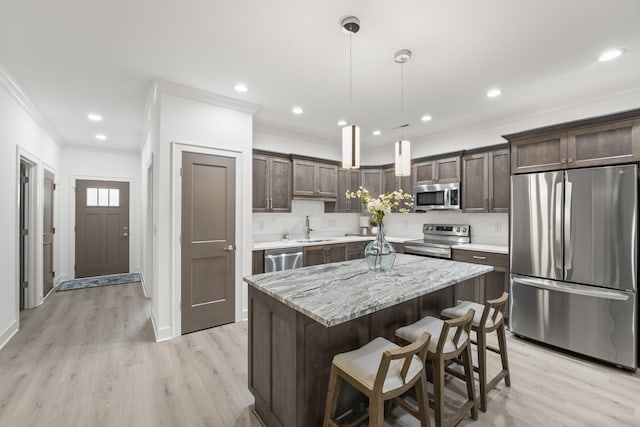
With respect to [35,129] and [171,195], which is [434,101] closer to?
[171,195]

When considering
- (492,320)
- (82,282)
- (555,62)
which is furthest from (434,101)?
(82,282)

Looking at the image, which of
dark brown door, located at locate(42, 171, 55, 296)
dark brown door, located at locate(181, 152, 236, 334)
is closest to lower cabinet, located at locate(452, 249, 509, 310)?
dark brown door, located at locate(181, 152, 236, 334)

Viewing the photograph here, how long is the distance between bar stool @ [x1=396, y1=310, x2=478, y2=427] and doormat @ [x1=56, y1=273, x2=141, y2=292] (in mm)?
5806

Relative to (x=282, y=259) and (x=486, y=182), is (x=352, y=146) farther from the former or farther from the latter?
(x=486, y=182)

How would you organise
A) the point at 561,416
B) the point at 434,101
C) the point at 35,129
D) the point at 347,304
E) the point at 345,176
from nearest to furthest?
the point at 347,304 → the point at 561,416 → the point at 434,101 → the point at 35,129 → the point at 345,176

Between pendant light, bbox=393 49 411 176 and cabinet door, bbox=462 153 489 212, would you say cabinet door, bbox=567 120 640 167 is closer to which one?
cabinet door, bbox=462 153 489 212

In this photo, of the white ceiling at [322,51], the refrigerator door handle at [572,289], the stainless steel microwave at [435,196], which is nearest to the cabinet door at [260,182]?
the white ceiling at [322,51]

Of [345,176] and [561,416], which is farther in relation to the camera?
[345,176]

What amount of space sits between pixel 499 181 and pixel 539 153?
0.86m

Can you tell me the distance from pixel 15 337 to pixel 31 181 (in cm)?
217

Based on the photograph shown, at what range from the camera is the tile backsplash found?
4.29 meters

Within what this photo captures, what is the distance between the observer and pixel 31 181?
13.4ft

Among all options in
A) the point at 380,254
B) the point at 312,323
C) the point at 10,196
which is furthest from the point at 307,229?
the point at 10,196

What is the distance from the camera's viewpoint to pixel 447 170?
178 inches
